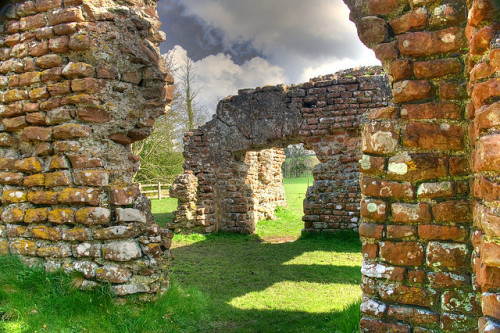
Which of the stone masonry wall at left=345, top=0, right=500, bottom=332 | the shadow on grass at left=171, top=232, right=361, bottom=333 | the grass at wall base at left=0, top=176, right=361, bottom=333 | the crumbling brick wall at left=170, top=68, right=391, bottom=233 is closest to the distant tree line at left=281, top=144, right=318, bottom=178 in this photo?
the crumbling brick wall at left=170, top=68, right=391, bottom=233

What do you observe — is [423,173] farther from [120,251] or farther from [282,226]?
[282,226]

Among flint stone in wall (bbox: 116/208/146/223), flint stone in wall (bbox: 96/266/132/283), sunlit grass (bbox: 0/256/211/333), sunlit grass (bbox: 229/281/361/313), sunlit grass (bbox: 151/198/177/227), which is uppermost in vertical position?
flint stone in wall (bbox: 116/208/146/223)

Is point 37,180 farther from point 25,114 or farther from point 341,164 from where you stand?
point 341,164

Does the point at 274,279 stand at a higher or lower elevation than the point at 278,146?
lower

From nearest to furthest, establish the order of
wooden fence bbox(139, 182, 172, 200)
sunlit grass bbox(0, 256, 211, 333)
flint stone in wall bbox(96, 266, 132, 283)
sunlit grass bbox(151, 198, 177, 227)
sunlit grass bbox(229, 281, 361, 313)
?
sunlit grass bbox(0, 256, 211, 333), flint stone in wall bbox(96, 266, 132, 283), sunlit grass bbox(229, 281, 361, 313), sunlit grass bbox(151, 198, 177, 227), wooden fence bbox(139, 182, 172, 200)

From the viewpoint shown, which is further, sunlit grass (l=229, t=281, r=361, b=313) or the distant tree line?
the distant tree line

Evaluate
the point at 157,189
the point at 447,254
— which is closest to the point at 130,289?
the point at 447,254

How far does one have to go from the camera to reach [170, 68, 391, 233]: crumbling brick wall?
7.45 meters

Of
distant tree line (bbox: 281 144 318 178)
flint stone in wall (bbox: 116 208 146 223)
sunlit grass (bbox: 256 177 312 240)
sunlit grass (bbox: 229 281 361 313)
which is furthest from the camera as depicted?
distant tree line (bbox: 281 144 318 178)

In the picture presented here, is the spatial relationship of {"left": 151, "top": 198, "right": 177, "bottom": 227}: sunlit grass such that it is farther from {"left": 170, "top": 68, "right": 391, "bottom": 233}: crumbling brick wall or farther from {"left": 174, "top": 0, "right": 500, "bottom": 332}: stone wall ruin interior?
{"left": 174, "top": 0, "right": 500, "bottom": 332}: stone wall ruin interior

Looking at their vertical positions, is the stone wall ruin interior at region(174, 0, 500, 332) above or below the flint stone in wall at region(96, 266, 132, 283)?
above

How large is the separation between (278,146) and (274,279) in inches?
166

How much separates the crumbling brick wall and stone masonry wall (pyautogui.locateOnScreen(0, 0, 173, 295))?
5048 mm

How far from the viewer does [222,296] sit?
13.6ft
